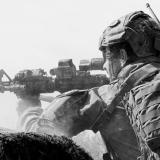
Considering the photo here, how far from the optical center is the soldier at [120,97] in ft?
46.6

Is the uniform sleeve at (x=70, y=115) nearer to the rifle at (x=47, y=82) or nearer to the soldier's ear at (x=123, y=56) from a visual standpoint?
the soldier's ear at (x=123, y=56)

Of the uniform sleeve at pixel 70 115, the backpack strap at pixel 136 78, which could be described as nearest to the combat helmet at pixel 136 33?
the backpack strap at pixel 136 78

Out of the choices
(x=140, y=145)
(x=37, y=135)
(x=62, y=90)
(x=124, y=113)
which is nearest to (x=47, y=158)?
(x=37, y=135)

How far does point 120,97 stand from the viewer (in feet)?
48.0

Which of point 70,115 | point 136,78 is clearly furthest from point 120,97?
point 70,115

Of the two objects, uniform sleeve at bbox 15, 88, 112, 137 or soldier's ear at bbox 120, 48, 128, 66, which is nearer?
soldier's ear at bbox 120, 48, 128, 66

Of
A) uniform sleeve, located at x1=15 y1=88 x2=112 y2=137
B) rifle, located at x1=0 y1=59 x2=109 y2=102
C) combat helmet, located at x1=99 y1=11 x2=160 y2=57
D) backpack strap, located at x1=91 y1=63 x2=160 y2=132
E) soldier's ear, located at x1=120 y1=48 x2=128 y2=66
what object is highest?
combat helmet, located at x1=99 y1=11 x2=160 y2=57

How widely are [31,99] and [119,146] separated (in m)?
10.2

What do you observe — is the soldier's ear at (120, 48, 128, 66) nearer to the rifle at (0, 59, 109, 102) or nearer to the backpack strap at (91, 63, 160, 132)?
the backpack strap at (91, 63, 160, 132)

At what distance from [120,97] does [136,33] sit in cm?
90

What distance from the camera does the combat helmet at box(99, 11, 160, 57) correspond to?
14.6m

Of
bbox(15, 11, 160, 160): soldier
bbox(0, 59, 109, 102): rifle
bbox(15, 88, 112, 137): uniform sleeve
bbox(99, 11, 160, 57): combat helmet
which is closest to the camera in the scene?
bbox(15, 11, 160, 160): soldier

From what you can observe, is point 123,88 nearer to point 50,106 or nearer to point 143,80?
point 143,80

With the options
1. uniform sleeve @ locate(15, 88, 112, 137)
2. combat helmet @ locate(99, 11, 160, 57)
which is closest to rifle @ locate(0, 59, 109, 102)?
uniform sleeve @ locate(15, 88, 112, 137)
